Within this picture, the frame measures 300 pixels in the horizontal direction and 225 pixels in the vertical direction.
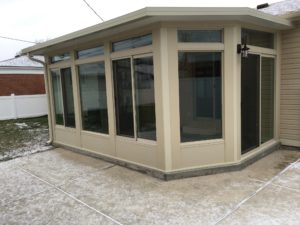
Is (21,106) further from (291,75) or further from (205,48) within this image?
(291,75)

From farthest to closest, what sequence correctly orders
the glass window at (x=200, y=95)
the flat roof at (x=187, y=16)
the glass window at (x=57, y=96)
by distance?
the glass window at (x=57, y=96), the glass window at (x=200, y=95), the flat roof at (x=187, y=16)

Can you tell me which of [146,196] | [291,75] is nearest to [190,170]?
[146,196]

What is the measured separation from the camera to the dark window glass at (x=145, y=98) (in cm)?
430

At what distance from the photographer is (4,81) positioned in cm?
1502

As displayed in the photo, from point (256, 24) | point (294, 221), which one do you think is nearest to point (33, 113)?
point (256, 24)

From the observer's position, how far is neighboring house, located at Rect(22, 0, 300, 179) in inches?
159

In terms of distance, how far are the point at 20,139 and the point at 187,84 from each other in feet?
20.4

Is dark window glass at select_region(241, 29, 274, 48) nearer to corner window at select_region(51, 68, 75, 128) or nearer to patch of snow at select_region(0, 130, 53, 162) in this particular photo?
corner window at select_region(51, 68, 75, 128)

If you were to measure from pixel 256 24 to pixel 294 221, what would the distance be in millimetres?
3254

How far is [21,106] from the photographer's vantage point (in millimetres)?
13352

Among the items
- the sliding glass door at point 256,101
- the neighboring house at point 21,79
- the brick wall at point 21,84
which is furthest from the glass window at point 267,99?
the brick wall at point 21,84

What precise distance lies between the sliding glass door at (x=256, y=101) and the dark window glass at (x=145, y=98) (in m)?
1.63

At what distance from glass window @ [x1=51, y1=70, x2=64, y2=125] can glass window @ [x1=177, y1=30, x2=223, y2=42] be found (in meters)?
3.76

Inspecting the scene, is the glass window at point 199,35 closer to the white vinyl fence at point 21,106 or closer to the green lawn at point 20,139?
the green lawn at point 20,139
